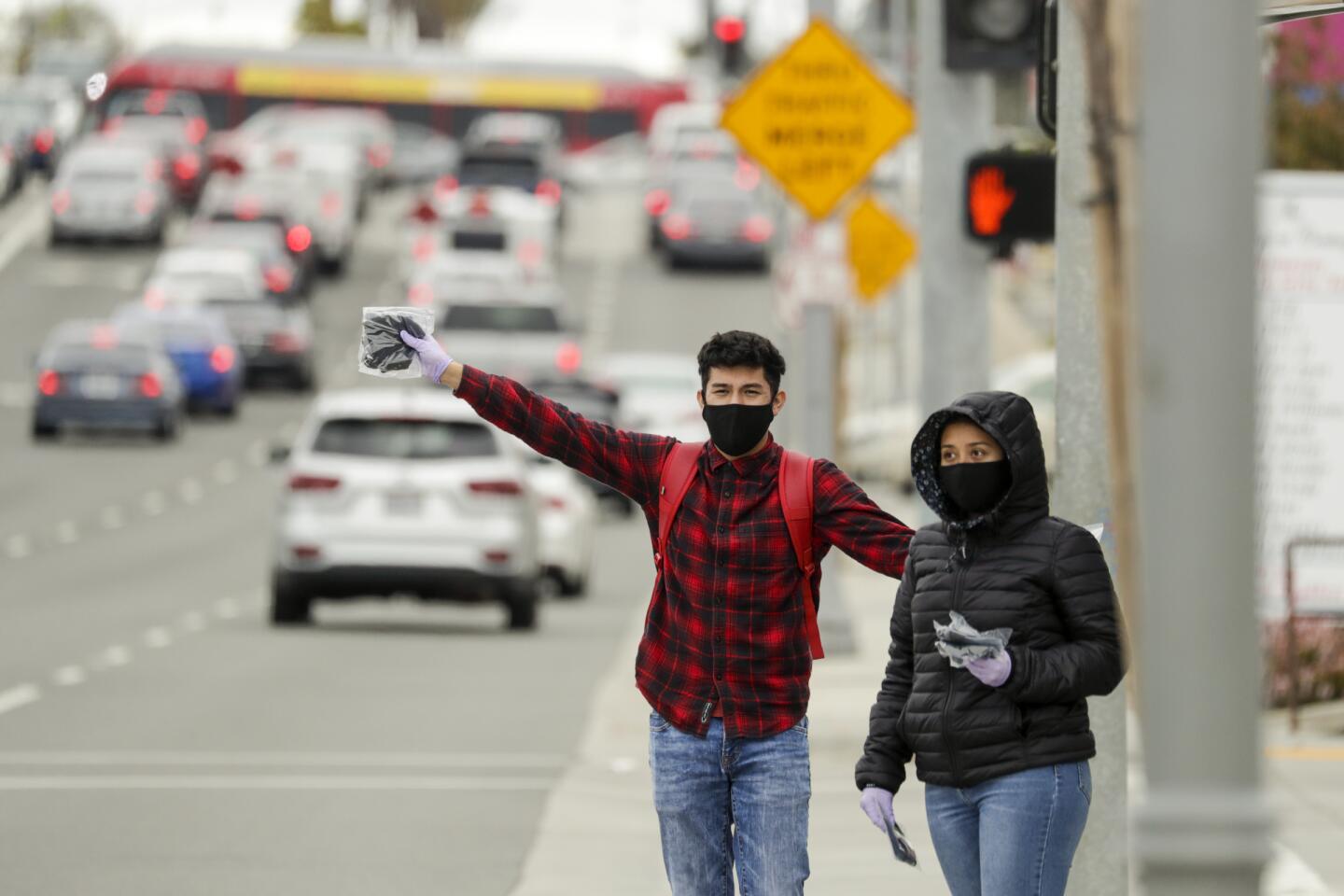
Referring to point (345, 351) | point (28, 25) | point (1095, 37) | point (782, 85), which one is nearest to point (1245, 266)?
point (1095, 37)

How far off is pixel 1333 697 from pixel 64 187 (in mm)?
49858

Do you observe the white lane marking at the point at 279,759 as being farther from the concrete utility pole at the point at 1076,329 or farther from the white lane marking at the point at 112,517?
the white lane marking at the point at 112,517

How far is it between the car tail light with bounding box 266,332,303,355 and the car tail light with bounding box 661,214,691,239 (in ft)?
52.6

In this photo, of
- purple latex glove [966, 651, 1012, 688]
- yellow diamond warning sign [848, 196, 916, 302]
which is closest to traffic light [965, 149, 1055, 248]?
purple latex glove [966, 651, 1012, 688]

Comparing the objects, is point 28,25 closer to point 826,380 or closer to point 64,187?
point 64,187

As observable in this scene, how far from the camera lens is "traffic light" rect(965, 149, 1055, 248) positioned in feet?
43.2

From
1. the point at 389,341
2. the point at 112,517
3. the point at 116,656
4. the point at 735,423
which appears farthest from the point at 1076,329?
the point at 112,517

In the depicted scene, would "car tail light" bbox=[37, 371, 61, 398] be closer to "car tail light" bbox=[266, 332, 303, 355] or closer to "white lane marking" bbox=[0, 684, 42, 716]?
"car tail light" bbox=[266, 332, 303, 355]

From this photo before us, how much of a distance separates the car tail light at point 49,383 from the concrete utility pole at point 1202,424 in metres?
37.9

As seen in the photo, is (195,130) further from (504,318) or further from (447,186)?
(504,318)

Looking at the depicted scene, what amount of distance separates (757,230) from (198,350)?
771 inches

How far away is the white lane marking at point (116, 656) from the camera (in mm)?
19953

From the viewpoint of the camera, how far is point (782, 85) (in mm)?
19031

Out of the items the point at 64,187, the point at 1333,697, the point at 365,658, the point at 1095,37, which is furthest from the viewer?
the point at 64,187
